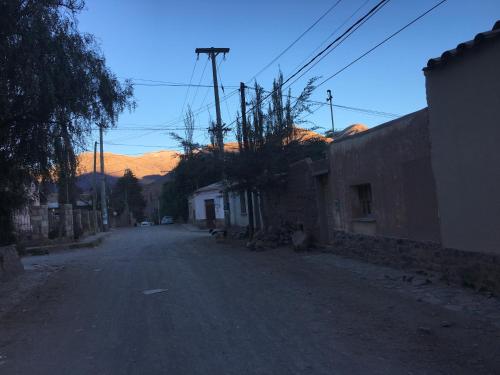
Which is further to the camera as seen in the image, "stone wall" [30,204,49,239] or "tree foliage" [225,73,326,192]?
"stone wall" [30,204,49,239]

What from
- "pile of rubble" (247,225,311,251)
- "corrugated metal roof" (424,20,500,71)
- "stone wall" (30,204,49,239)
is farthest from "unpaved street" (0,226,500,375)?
"stone wall" (30,204,49,239)

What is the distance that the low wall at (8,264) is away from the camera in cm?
1452

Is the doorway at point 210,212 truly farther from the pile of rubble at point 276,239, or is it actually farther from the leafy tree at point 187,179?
the pile of rubble at point 276,239

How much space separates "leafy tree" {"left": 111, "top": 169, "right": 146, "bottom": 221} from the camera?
90250 mm

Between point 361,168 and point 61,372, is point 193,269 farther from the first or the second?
point 61,372

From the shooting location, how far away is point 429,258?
1061 centimetres

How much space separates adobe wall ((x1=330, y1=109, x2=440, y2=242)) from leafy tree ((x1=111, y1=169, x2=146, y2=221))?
77364 mm

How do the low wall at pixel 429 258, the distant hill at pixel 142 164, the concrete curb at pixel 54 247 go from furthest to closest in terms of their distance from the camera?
the distant hill at pixel 142 164 → the concrete curb at pixel 54 247 → the low wall at pixel 429 258

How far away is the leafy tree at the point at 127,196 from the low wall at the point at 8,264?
73930mm

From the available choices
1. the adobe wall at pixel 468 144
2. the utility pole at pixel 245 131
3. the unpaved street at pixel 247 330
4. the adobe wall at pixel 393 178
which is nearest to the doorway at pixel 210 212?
the utility pole at pixel 245 131

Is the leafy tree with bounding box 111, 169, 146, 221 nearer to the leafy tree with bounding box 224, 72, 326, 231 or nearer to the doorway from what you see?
the doorway

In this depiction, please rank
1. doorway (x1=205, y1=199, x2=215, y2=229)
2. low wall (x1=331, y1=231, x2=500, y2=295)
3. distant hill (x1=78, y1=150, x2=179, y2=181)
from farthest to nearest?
distant hill (x1=78, y1=150, x2=179, y2=181), doorway (x1=205, y1=199, x2=215, y2=229), low wall (x1=331, y1=231, x2=500, y2=295)

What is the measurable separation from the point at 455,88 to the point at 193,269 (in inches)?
338

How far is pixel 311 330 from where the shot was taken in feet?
23.0
